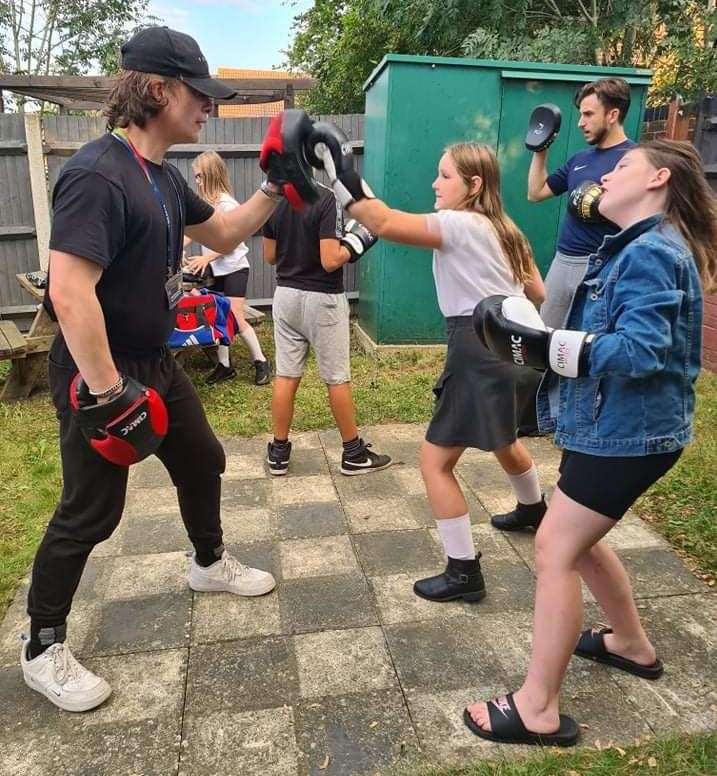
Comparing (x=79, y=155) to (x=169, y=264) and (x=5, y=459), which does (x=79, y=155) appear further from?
(x=5, y=459)

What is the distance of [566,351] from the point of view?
73.7 inches

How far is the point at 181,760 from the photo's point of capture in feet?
6.96

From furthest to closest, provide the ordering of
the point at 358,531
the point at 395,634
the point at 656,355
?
the point at 358,531, the point at 395,634, the point at 656,355

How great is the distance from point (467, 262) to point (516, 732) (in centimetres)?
165

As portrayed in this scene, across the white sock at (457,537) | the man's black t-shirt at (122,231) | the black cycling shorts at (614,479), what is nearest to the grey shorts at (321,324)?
the white sock at (457,537)

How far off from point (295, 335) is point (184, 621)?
1991 millimetres

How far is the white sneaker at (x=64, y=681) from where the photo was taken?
2.32 m

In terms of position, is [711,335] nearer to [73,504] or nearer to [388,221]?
[388,221]

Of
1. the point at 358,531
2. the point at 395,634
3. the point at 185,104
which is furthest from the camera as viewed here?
the point at 358,531

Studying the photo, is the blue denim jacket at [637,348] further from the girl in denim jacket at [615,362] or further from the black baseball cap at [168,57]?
the black baseball cap at [168,57]

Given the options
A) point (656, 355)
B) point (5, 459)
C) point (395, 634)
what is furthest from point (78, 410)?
point (5, 459)

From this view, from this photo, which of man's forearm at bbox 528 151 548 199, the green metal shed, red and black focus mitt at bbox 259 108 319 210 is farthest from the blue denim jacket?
the green metal shed

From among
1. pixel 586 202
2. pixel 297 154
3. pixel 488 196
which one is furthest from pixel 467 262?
pixel 586 202

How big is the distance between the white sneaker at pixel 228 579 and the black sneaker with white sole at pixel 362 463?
131cm
